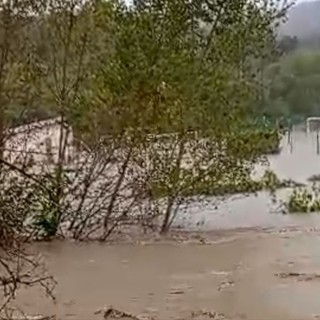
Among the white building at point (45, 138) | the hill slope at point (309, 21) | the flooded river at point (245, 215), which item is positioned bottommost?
the flooded river at point (245, 215)

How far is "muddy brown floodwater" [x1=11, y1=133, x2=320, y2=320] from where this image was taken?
7.77 meters

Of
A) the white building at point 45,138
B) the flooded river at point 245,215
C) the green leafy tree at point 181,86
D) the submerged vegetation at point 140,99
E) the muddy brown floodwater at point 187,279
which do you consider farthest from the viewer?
the flooded river at point 245,215

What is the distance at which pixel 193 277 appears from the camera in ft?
30.2

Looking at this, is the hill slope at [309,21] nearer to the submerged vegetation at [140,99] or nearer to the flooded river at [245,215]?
the flooded river at [245,215]

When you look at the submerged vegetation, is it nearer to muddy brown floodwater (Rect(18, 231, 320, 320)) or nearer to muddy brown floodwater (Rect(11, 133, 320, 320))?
muddy brown floodwater (Rect(11, 133, 320, 320))

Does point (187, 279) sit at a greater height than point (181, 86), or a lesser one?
lesser

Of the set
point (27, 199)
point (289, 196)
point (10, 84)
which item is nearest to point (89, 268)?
point (27, 199)

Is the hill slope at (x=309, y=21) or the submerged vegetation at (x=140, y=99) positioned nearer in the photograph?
the submerged vegetation at (x=140, y=99)

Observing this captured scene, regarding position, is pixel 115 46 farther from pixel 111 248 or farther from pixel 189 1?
pixel 111 248

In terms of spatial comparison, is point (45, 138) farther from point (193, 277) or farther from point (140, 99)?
point (193, 277)

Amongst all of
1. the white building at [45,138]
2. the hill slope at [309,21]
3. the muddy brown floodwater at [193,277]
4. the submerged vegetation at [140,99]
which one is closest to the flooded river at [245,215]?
the muddy brown floodwater at [193,277]

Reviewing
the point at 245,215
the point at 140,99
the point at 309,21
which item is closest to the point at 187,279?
the point at 140,99

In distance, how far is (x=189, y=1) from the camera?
43.8 feet

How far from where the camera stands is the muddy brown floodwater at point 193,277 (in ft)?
25.5
